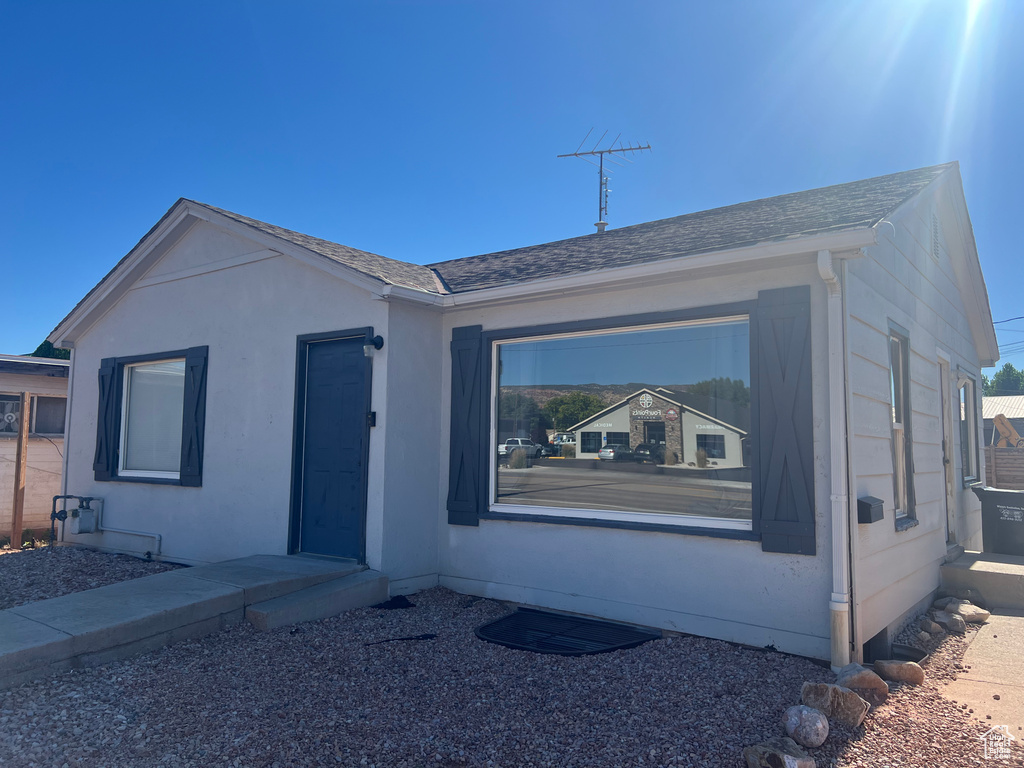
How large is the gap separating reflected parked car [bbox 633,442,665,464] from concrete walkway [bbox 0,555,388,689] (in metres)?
2.50

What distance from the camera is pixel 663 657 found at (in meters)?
4.29

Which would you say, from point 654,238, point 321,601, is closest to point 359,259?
point 654,238

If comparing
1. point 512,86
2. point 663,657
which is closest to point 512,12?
point 512,86

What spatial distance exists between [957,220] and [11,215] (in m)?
15.8

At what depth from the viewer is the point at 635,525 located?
5078 millimetres

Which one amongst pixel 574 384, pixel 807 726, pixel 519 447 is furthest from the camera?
pixel 519 447

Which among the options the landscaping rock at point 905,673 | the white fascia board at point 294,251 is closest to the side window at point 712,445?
the landscaping rock at point 905,673

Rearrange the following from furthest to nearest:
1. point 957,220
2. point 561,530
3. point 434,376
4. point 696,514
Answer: point 957,220, point 434,376, point 561,530, point 696,514

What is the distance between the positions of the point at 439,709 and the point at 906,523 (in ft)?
14.1

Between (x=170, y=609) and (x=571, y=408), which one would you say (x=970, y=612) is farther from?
(x=170, y=609)

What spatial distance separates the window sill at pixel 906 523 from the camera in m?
5.24

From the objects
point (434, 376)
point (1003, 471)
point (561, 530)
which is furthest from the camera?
point (1003, 471)

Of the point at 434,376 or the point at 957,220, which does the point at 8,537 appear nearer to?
the point at 434,376

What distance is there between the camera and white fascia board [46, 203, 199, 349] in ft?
25.8
